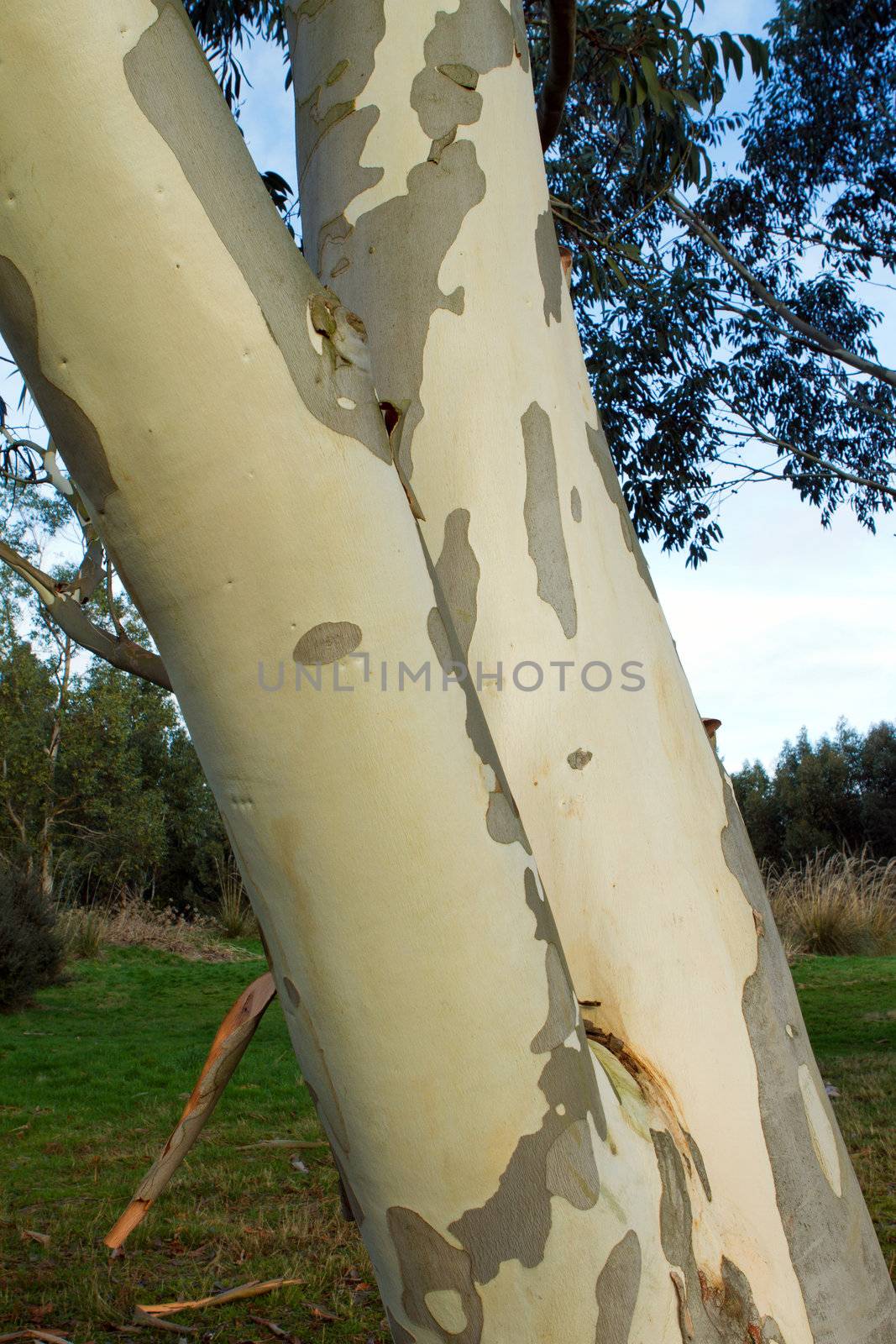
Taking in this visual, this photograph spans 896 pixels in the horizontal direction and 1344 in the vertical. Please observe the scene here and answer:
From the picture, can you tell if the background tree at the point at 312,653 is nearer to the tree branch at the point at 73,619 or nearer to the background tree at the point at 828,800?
the tree branch at the point at 73,619

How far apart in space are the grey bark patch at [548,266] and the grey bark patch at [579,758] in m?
0.51

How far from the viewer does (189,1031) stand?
595cm

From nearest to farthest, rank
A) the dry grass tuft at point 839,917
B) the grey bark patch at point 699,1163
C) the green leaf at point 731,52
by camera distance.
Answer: the grey bark patch at point 699,1163
the green leaf at point 731,52
the dry grass tuft at point 839,917

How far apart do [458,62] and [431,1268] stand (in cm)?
125

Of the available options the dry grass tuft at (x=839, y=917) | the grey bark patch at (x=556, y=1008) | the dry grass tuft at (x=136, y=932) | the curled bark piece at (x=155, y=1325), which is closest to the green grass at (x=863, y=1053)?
the dry grass tuft at (x=839, y=917)

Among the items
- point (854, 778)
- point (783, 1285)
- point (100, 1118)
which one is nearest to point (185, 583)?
point (783, 1285)

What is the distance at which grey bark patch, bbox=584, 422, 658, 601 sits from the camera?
3.70 ft

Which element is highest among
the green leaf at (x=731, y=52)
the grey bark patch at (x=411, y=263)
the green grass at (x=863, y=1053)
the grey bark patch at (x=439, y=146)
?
the green leaf at (x=731, y=52)

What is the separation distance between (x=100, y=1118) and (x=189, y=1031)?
1.95 m

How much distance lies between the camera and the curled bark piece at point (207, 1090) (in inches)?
35.4

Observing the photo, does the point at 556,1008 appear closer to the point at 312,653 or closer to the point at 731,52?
the point at 312,653

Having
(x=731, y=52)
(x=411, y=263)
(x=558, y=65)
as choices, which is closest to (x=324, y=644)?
(x=411, y=263)

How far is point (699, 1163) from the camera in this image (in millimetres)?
853

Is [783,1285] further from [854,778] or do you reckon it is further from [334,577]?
[854,778]
